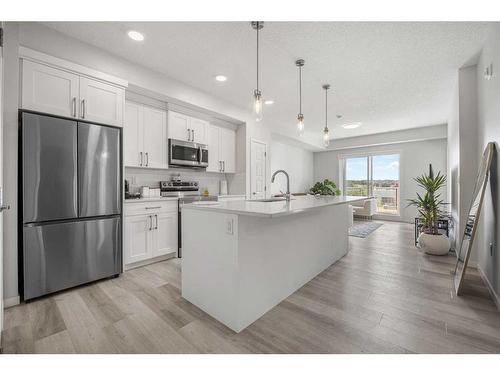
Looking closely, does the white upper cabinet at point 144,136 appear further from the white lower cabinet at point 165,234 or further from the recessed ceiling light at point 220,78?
the recessed ceiling light at point 220,78

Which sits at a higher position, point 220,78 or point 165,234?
point 220,78

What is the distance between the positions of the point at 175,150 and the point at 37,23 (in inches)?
76.3

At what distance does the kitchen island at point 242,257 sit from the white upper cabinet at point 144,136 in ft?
5.47

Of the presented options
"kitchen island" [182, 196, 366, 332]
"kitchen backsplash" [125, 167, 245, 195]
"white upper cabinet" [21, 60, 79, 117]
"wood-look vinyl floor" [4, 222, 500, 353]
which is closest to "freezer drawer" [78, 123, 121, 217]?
"white upper cabinet" [21, 60, 79, 117]

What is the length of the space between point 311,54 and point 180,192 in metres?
2.73

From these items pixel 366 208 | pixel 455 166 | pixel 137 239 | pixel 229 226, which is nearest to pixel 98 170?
pixel 137 239

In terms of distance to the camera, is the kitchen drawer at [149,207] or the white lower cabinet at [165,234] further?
the white lower cabinet at [165,234]

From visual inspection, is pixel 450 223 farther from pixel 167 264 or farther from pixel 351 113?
pixel 167 264

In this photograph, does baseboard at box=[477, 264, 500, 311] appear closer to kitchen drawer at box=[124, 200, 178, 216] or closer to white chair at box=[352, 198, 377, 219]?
kitchen drawer at box=[124, 200, 178, 216]

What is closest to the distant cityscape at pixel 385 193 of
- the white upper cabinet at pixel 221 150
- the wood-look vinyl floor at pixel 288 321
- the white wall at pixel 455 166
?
the white wall at pixel 455 166

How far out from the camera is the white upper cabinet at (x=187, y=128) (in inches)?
142

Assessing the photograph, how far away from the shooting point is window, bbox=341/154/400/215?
711 centimetres

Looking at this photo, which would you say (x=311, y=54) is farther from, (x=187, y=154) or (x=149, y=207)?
(x=149, y=207)

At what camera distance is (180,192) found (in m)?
3.77
